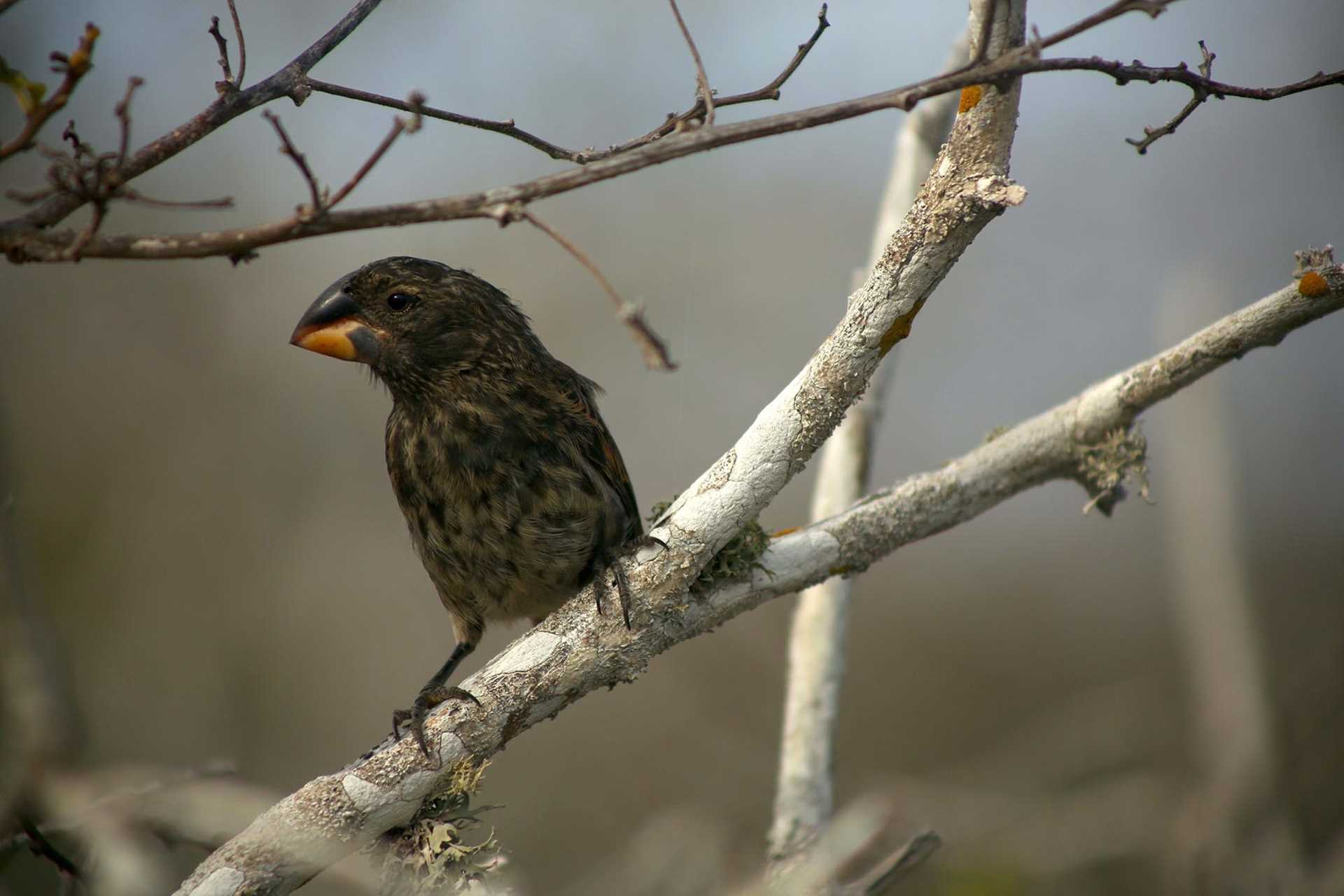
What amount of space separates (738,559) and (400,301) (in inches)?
44.6

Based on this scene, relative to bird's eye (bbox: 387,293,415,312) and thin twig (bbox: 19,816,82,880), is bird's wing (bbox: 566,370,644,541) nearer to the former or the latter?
bird's eye (bbox: 387,293,415,312)

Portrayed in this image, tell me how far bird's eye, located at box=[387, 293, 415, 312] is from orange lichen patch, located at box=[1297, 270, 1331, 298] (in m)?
2.03

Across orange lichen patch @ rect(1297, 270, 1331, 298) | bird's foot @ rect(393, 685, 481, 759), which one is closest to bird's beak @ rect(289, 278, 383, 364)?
bird's foot @ rect(393, 685, 481, 759)

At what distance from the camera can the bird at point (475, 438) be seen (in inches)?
105

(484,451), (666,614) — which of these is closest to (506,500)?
(484,451)

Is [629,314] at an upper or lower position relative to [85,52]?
lower

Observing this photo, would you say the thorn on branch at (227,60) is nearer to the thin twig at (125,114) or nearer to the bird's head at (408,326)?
the thin twig at (125,114)

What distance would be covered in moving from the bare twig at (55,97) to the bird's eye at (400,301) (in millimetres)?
1293

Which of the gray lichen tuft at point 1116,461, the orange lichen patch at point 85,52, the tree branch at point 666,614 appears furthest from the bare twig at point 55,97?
the gray lichen tuft at point 1116,461

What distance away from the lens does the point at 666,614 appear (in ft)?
7.16

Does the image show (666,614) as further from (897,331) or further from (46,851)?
(46,851)

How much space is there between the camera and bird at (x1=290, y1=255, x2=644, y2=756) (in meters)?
2.66

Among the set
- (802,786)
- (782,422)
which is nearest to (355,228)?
(782,422)

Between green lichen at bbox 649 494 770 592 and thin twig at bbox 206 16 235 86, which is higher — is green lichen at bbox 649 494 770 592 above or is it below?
below
